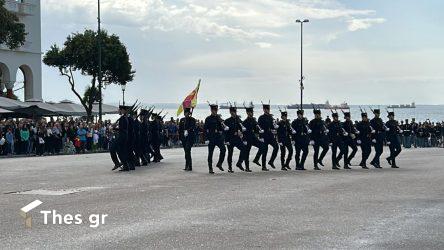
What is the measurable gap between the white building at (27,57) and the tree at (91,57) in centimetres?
300

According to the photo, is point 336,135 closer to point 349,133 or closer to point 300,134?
point 349,133

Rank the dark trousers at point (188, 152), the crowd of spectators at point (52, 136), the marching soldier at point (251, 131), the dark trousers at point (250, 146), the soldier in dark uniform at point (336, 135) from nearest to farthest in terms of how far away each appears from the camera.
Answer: the dark trousers at point (188, 152), the dark trousers at point (250, 146), the marching soldier at point (251, 131), the soldier in dark uniform at point (336, 135), the crowd of spectators at point (52, 136)

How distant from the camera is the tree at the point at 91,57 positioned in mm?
61969

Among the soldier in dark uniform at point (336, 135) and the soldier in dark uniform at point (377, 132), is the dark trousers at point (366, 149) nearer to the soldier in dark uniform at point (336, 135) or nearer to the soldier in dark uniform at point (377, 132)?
the soldier in dark uniform at point (377, 132)

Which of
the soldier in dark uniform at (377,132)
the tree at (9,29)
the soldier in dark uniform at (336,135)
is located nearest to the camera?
the soldier in dark uniform at (336,135)

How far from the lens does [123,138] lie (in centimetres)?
2167

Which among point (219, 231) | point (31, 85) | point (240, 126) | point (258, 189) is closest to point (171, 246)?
point (219, 231)

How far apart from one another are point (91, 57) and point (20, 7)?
7406 mm

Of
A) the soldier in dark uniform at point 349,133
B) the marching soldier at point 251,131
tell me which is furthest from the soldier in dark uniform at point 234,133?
the soldier in dark uniform at point 349,133

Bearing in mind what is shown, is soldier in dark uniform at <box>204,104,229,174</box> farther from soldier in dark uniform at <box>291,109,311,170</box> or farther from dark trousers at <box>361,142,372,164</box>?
dark trousers at <box>361,142,372,164</box>

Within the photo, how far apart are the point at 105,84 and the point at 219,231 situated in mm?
55733

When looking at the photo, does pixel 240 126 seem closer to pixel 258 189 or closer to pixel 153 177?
pixel 153 177

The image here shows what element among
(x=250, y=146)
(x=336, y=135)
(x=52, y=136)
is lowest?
(x=250, y=146)

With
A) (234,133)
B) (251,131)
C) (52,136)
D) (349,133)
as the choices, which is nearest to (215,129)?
(234,133)
